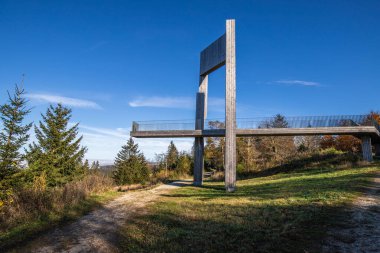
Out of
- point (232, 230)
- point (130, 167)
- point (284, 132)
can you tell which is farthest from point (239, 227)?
point (130, 167)

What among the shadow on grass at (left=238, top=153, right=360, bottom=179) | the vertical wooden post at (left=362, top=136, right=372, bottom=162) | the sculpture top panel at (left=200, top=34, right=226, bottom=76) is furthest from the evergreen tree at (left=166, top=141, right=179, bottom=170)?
the vertical wooden post at (left=362, top=136, right=372, bottom=162)

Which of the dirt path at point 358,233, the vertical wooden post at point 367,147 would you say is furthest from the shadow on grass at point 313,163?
the dirt path at point 358,233

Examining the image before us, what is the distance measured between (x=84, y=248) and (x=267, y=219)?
165 inches

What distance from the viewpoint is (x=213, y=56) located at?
16.5 metres

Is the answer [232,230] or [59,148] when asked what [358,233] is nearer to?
[232,230]

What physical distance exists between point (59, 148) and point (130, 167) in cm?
1014

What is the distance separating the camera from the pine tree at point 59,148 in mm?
22391

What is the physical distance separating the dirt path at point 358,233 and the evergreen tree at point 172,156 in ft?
122

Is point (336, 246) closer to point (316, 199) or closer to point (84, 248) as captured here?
point (316, 199)

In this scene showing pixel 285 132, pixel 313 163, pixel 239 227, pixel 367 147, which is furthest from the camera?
pixel 313 163

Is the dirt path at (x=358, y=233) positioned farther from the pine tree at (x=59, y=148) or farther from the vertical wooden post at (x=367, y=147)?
the pine tree at (x=59, y=148)

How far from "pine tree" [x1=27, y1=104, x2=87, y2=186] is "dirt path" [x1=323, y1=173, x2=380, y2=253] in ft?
77.7

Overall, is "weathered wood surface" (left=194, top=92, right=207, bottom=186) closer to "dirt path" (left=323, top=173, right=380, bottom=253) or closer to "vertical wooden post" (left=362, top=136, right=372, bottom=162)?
"dirt path" (left=323, top=173, right=380, bottom=253)

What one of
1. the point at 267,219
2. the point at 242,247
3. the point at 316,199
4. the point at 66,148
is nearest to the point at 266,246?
the point at 242,247
